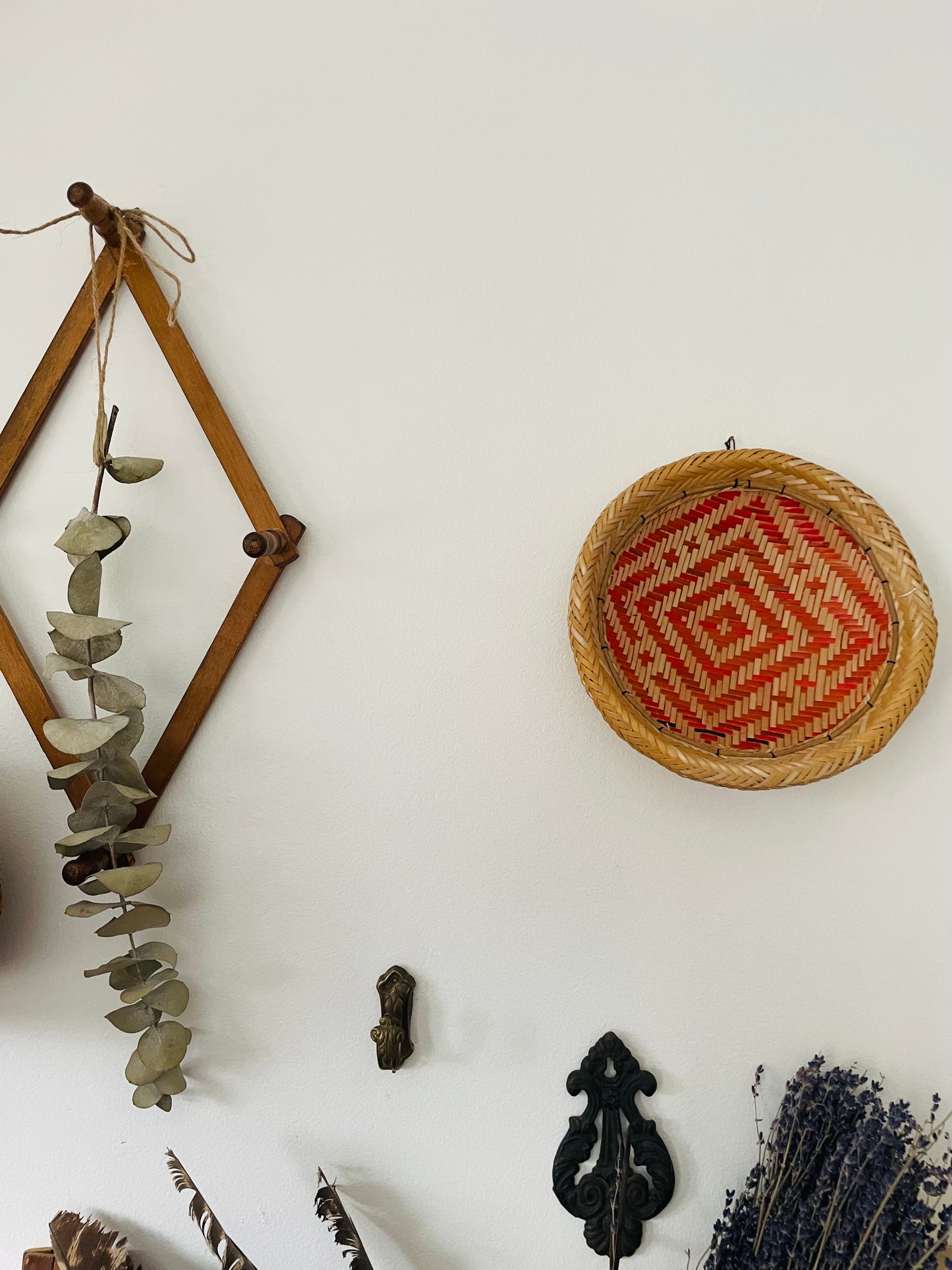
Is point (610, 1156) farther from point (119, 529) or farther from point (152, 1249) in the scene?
point (119, 529)

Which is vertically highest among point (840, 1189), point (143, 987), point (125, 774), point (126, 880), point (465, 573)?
point (465, 573)

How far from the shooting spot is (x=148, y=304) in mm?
941

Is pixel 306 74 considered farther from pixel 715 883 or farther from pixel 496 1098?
pixel 496 1098

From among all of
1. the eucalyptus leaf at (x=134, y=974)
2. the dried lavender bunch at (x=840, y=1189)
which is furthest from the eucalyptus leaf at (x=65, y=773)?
the dried lavender bunch at (x=840, y=1189)

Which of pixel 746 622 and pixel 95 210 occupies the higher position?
pixel 95 210

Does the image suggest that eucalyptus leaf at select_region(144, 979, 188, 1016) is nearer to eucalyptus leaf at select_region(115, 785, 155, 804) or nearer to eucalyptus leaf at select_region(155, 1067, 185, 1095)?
eucalyptus leaf at select_region(155, 1067, 185, 1095)

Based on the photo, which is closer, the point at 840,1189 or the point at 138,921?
the point at 840,1189

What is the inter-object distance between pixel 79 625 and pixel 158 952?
0.38 m

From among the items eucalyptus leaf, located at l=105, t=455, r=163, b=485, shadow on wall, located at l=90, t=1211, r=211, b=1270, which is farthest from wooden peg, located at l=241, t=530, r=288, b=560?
shadow on wall, located at l=90, t=1211, r=211, b=1270

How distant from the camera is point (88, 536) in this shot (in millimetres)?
838

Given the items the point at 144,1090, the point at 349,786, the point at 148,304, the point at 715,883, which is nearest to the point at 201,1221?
the point at 144,1090

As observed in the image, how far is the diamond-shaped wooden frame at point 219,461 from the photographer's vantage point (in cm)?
91

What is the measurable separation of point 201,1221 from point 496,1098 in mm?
338

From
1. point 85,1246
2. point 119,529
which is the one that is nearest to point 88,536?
point 119,529
